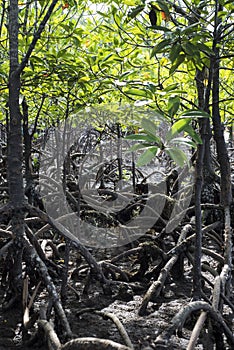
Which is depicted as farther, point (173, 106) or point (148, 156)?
point (173, 106)

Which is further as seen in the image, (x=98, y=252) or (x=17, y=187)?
(x=98, y=252)

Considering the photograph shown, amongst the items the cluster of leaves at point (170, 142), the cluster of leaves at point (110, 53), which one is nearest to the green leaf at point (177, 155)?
the cluster of leaves at point (170, 142)

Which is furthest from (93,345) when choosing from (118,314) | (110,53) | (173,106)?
(110,53)

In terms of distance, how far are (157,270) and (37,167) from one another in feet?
11.7

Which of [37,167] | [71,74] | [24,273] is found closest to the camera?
[71,74]

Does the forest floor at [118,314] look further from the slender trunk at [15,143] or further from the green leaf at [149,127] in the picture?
the green leaf at [149,127]

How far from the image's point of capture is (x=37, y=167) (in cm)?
632

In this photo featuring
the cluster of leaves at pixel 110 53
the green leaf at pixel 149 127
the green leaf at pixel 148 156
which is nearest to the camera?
the green leaf at pixel 148 156

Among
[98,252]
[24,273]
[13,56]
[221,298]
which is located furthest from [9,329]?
[98,252]

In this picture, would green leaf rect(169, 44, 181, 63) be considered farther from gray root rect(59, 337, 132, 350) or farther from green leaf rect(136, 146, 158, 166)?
gray root rect(59, 337, 132, 350)

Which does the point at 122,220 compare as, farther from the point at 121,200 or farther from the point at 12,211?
the point at 12,211

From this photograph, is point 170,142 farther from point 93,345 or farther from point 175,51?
point 93,345

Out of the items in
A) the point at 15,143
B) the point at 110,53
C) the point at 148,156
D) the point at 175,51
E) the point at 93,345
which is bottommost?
the point at 93,345

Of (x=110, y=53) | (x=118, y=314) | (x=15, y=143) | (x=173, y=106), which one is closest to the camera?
(x=173, y=106)
